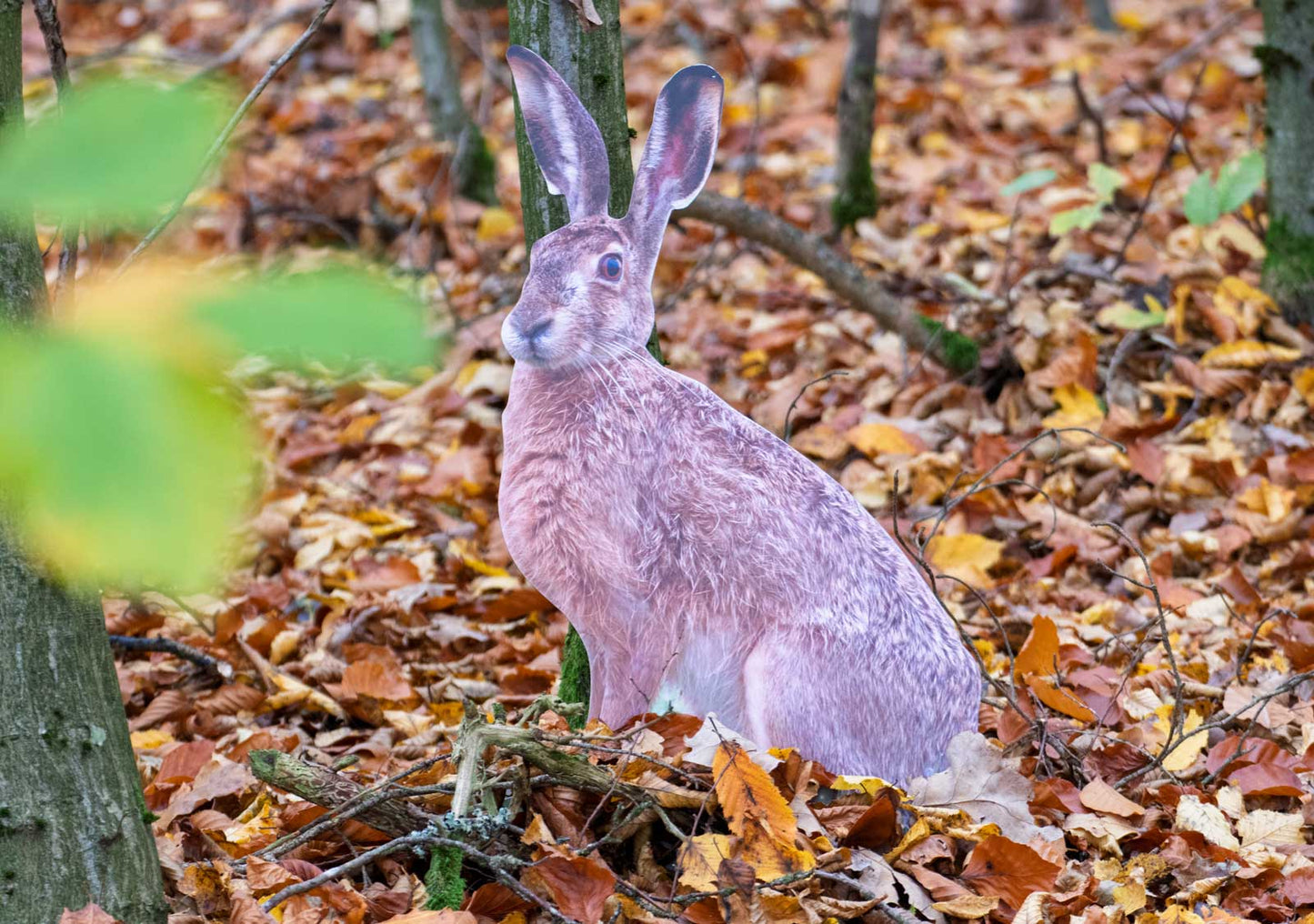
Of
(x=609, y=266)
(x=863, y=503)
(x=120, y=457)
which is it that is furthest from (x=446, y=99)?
(x=120, y=457)

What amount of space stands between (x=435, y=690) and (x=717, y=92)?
1679mm

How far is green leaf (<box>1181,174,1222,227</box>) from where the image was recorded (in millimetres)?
4500

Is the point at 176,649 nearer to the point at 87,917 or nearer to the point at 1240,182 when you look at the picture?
the point at 87,917

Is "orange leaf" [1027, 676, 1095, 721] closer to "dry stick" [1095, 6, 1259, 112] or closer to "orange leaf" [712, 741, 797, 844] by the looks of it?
"orange leaf" [712, 741, 797, 844]

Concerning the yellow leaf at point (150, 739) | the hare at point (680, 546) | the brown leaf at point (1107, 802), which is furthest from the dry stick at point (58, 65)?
the brown leaf at point (1107, 802)

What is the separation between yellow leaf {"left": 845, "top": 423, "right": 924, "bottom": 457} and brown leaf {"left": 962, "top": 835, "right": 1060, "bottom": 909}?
207cm

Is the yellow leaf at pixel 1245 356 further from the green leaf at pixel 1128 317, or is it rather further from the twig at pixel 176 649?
the twig at pixel 176 649

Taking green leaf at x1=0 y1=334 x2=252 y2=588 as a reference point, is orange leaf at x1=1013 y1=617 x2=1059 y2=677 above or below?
below

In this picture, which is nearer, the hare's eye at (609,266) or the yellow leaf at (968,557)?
the hare's eye at (609,266)

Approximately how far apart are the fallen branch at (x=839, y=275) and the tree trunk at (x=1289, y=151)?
3.92ft

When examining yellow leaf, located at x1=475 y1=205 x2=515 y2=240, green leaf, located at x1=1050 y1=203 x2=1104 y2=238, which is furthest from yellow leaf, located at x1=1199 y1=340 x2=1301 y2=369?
yellow leaf, located at x1=475 y1=205 x2=515 y2=240

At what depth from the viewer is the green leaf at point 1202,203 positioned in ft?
14.8

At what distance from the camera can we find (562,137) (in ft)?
8.61

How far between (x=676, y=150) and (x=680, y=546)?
2.59ft
